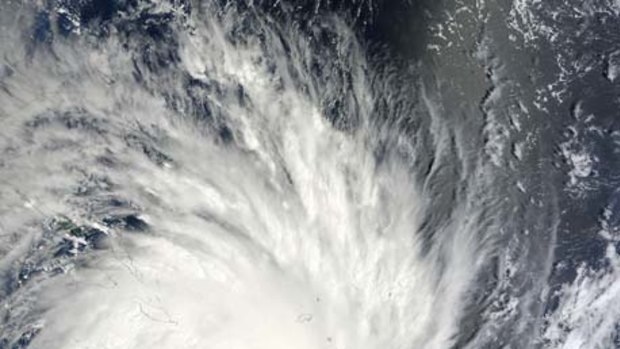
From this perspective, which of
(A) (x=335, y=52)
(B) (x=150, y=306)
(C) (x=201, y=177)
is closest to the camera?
(B) (x=150, y=306)

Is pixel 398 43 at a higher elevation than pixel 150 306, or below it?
higher

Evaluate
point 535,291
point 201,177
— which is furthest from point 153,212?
point 535,291

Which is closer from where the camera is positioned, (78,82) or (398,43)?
(78,82)

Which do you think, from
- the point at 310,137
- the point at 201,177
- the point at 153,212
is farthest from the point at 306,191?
the point at 153,212

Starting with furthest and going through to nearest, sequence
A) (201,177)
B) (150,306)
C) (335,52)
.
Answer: (335,52), (201,177), (150,306)

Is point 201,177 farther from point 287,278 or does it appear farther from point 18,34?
point 18,34

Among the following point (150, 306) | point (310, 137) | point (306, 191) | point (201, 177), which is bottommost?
point (150, 306)

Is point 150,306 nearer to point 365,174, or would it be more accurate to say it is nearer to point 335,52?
point 365,174
